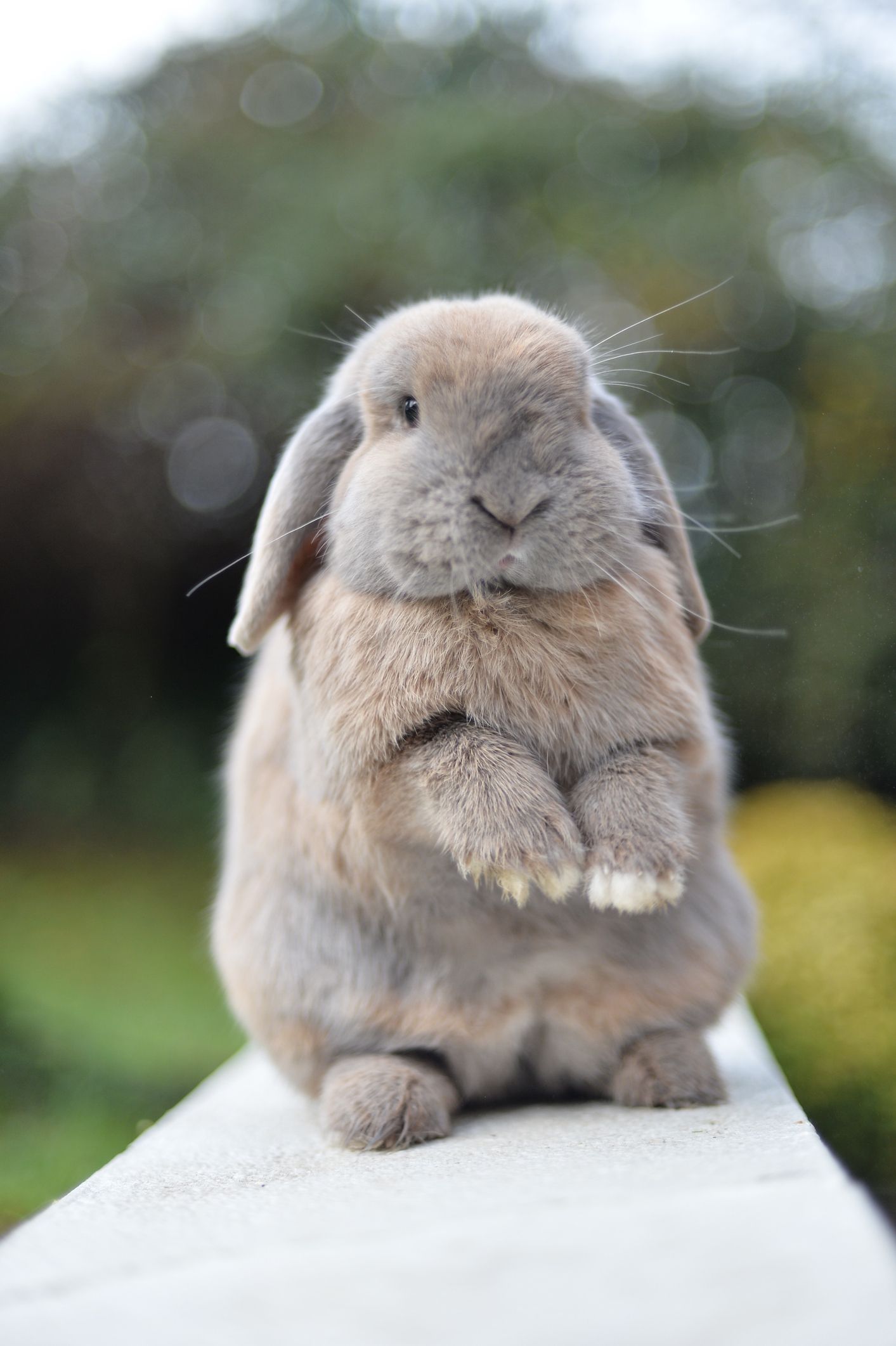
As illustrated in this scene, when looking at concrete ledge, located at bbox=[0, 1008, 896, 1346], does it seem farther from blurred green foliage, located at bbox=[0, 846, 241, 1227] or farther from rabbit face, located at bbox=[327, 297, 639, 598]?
rabbit face, located at bbox=[327, 297, 639, 598]

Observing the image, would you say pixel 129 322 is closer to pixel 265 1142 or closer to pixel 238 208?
pixel 238 208

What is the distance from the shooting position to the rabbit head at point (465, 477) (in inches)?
39.2

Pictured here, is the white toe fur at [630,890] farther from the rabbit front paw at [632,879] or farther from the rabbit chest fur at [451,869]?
the rabbit chest fur at [451,869]

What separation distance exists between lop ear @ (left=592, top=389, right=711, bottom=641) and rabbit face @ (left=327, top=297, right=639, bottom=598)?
7 centimetres

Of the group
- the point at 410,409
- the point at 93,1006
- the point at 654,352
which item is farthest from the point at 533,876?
the point at 93,1006

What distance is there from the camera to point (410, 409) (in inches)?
42.4

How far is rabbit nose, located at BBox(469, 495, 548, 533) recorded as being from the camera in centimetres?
98

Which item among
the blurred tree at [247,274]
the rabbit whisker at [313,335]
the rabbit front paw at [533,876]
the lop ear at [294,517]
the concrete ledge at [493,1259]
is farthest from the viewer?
the blurred tree at [247,274]

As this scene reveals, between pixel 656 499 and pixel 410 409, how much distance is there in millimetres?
280

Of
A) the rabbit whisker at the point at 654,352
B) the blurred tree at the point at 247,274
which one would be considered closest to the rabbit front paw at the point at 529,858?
the rabbit whisker at the point at 654,352

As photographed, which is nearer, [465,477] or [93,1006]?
[465,477]

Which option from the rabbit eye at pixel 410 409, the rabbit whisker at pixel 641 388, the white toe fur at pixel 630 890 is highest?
the rabbit whisker at pixel 641 388

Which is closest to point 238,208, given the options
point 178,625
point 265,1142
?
point 178,625

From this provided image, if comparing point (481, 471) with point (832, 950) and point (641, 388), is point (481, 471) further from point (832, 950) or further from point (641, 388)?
point (832, 950)
